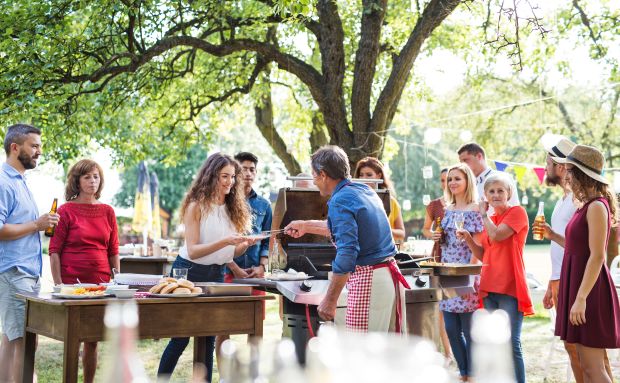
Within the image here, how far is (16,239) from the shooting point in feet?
16.0

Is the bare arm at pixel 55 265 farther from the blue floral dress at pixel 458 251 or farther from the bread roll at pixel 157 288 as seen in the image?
the blue floral dress at pixel 458 251

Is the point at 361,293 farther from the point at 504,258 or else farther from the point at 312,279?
the point at 504,258

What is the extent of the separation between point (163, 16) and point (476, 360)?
10.3m

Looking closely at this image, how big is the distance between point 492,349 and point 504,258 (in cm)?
501

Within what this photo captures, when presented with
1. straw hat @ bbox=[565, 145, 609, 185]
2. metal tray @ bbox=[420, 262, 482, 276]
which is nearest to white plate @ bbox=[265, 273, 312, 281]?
metal tray @ bbox=[420, 262, 482, 276]

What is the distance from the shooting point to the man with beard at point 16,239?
4.72m

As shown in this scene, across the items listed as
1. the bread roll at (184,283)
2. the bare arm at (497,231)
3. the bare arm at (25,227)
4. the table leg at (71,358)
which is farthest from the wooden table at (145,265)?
the table leg at (71,358)

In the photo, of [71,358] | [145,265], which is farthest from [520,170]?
[71,358]

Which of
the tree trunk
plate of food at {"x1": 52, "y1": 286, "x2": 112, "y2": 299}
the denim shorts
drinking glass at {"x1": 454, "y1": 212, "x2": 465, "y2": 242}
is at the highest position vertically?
the tree trunk

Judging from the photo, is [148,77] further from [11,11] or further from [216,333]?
[216,333]

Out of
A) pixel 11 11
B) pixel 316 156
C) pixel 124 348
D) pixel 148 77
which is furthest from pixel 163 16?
pixel 124 348

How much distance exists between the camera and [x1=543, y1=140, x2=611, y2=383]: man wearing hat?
191 inches

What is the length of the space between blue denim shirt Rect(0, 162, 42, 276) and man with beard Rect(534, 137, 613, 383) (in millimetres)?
3252

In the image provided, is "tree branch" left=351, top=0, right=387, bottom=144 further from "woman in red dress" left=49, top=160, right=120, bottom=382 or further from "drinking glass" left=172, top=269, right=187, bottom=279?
"drinking glass" left=172, top=269, right=187, bottom=279
